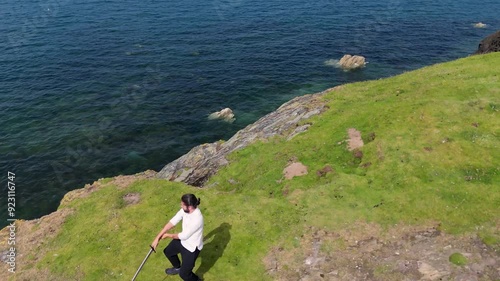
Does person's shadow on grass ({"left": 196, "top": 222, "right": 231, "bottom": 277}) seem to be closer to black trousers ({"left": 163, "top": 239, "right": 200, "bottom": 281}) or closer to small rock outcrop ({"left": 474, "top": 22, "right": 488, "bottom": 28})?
black trousers ({"left": 163, "top": 239, "right": 200, "bottom": 281})

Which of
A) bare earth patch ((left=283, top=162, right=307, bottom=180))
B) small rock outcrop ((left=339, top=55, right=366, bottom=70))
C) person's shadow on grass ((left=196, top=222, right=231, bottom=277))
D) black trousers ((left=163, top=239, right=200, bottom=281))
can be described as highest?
black trousers ((left=163, top=239, right=200, bottom=281))

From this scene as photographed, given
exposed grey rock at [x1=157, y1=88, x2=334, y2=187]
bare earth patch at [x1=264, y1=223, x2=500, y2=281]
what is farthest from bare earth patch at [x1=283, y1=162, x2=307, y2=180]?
bare earth patch at [x1=264, y1=223, x2=500, y2=281]

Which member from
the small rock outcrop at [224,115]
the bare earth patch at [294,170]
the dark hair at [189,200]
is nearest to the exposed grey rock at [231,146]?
the bare earth patch at [294,170]

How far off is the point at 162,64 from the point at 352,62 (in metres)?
44.6

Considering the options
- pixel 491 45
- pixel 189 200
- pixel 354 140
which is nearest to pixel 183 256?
pixel 189 200

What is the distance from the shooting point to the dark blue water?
57.6 m

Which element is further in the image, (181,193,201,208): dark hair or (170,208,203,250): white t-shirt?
(170,208,203,250): white t-shirt

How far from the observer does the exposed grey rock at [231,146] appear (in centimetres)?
3541

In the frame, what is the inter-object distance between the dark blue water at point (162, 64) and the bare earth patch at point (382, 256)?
123 feet

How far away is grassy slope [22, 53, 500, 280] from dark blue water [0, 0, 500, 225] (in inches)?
1005

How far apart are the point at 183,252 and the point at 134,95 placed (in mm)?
61212

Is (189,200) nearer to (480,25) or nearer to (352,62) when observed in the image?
(352,62)

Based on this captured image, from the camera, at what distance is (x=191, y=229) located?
54.3ft

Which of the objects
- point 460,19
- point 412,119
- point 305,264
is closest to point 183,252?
point 305,264
